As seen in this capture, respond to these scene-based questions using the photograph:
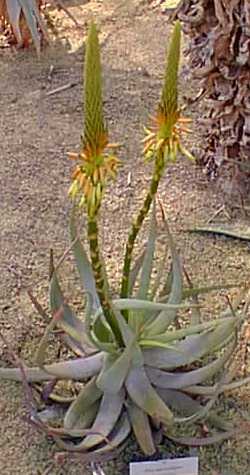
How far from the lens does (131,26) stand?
163 inches

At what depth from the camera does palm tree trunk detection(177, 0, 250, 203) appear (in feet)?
8.61

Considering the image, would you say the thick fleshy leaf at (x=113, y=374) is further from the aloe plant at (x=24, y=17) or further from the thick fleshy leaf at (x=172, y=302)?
the aloe plant at (x=24, y=17)

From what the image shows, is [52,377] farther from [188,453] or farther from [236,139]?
[236,139]

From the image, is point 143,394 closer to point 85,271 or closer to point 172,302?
point 172,302

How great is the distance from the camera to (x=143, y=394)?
1956mm

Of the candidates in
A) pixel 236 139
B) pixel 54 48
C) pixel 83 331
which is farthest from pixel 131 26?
pixel 83 331

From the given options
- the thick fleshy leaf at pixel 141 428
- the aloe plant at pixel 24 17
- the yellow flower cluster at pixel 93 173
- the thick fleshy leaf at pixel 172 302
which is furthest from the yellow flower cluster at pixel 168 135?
the aloe plant at pixel 24 17

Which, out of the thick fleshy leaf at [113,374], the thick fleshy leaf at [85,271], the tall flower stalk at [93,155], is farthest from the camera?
the thick fleshy leaf at [85,271]

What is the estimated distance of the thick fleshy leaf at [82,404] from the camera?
6.52 ft

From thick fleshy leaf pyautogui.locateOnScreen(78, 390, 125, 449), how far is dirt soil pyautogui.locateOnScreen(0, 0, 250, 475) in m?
0.12

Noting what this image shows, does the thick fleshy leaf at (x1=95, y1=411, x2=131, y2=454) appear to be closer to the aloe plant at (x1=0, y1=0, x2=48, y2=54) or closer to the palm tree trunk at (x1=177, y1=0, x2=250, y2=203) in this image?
the palm tree trunk at (x1=177, y1=0, x2=250, y2=203)

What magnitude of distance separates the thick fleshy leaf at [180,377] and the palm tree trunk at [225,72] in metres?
1.00

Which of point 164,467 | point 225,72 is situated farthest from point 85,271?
point 225,72

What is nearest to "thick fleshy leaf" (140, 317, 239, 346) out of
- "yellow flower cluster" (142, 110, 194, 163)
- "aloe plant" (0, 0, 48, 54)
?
"yellow flower cluster" (142, 110, 194, 163)
